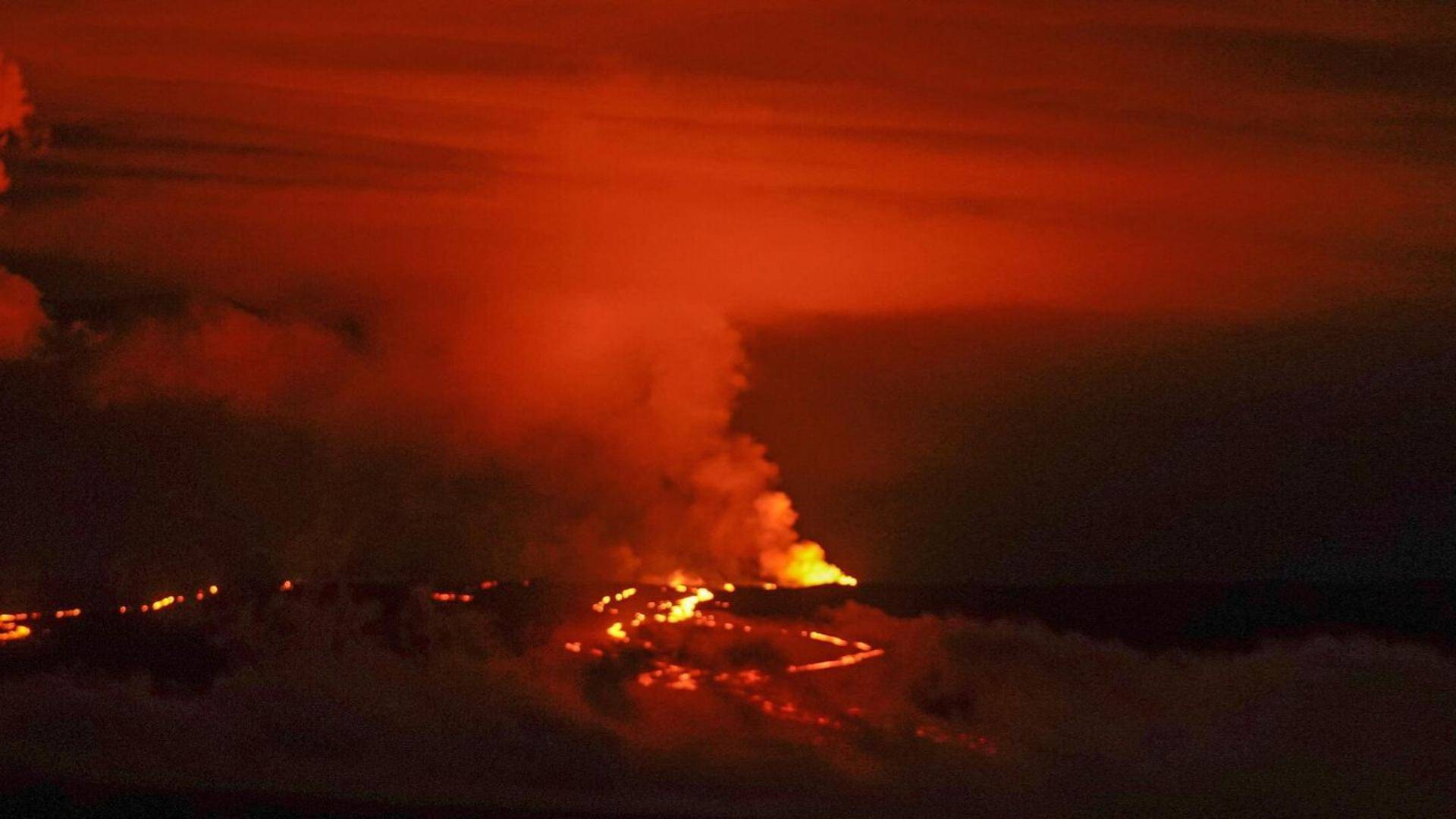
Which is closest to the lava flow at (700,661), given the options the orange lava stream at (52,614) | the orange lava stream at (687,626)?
the orange lava stream at (687,626)

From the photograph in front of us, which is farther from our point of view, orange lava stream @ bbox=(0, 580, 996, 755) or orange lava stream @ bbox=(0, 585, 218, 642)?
orange lava stream @ bbox=(0, 585, 218, 642)

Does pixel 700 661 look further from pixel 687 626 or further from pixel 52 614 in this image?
pixel 52 614

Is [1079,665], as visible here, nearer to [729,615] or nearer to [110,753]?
[729,615]

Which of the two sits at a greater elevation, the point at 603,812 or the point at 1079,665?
the point at 1079,665

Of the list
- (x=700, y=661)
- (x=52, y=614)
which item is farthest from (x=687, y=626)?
(x=52, y=614)

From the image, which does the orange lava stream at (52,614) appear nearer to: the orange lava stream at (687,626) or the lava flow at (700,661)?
the orange lava stream at (687,626)

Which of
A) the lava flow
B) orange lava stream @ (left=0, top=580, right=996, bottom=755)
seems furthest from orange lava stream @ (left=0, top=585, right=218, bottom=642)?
the lava flow

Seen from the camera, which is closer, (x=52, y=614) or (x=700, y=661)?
(x=700, y=661)

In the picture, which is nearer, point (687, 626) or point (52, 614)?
point (687, 626)

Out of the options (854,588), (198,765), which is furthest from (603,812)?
(854,588)

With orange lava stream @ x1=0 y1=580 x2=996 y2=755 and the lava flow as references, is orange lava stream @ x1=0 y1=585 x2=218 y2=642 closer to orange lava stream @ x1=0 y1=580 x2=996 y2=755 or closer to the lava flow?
orange lava stream @ x1=0 y1=580 x2=996 y2=755

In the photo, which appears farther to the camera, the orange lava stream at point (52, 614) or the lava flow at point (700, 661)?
the orange lava stream at point (52, 614)
